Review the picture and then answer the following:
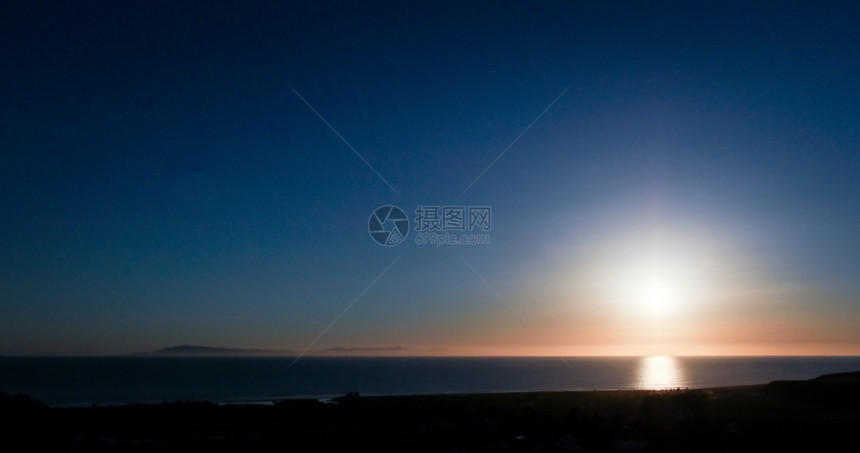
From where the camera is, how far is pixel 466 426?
26641 millimetres

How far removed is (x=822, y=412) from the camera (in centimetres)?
3303

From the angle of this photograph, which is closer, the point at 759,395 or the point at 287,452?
the point at 287,452

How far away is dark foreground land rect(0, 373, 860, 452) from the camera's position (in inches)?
894

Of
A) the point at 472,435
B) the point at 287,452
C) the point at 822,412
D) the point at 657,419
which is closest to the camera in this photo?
the point at 287,452

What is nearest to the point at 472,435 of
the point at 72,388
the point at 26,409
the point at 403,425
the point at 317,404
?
the point at 403,425

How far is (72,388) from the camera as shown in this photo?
319 feet

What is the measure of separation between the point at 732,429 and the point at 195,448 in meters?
20.9

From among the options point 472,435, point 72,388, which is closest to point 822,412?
point 472,435

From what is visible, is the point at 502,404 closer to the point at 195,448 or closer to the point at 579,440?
the point at 579,440

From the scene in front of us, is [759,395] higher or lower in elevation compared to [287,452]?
higher

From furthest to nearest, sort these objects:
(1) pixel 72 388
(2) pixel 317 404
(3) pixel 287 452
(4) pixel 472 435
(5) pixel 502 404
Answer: (1) pixel 72 388 < (5) pixel 502 404 < (2) pixel 317 404 < (4) pixel 472 435 < (3) pixel 287 452

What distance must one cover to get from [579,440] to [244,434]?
13.2 meters

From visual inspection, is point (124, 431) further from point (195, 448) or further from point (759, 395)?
point (759, 395)

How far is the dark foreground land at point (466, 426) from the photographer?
2270 centimetres
